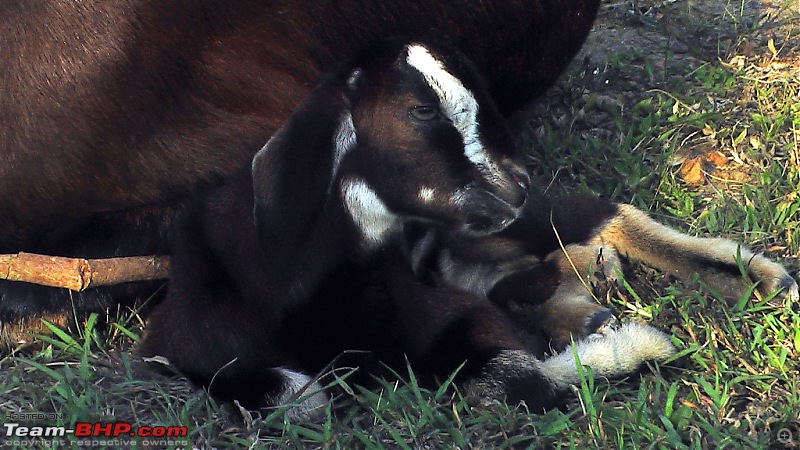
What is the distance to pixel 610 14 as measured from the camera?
4.95m

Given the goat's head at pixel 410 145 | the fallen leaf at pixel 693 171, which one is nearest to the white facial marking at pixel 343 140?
the goat's head at pixel 410 145

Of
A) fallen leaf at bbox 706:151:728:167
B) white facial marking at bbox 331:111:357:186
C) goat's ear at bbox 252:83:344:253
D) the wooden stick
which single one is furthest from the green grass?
white facial marking at bbox 331:111:357:186

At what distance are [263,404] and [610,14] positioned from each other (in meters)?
2.99

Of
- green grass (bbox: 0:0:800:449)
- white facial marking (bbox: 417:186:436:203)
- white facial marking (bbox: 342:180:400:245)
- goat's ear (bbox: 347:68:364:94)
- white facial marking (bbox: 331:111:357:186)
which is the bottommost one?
green grass (bbox: 0:0:800:449)

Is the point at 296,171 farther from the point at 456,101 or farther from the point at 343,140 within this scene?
the point at 456,101

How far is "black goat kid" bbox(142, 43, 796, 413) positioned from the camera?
2.71 metres

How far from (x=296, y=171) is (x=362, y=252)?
0.33 meters

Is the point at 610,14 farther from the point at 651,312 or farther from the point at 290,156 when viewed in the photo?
the point at 290,156

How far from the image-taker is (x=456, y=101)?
2.67 m

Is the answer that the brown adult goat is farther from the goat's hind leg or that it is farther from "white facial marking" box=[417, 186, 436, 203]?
the goat's hind leg

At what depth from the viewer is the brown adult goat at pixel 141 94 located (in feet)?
9.64

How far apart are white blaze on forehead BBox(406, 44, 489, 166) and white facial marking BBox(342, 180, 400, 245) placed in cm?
31

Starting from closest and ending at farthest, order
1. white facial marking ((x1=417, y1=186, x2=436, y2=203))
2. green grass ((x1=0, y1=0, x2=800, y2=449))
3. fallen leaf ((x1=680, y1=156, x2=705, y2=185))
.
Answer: green grass ((x1=0, y1=0, x2=800, y2=449))
white facial marking ((x1=417, y1=186, x2=436, y2=203))
fallen leaf ((x1=680, y1=156, x2=705, y2=185))

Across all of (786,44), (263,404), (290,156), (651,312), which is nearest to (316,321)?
(263,404)
